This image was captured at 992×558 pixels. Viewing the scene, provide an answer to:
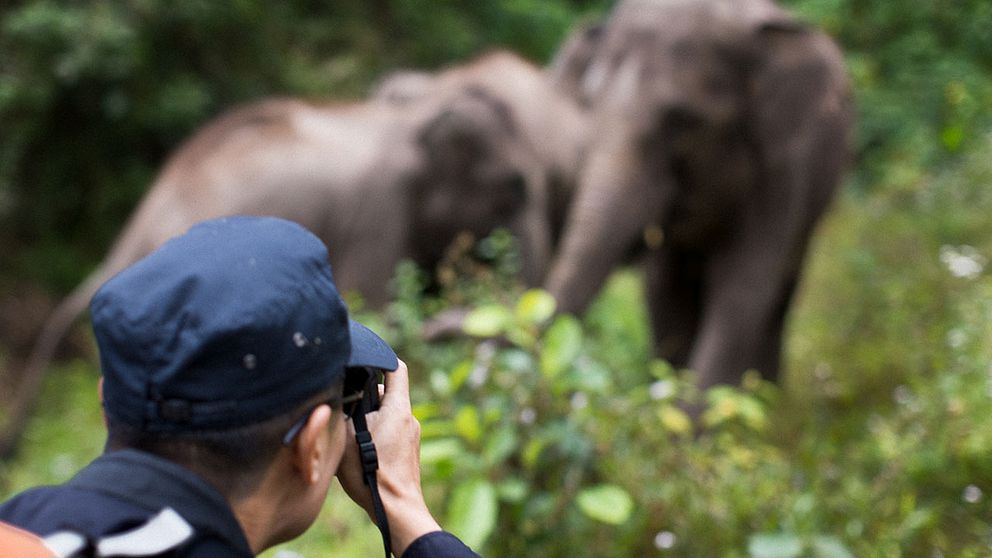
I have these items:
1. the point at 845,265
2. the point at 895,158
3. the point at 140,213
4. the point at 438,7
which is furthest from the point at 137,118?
the point at 895,158

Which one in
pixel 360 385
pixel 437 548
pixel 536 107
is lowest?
pixel 536 107

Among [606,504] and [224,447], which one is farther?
[606,504]

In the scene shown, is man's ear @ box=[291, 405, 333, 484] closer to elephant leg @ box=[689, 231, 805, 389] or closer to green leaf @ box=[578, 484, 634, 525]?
green leaf @ box=[578, 484, 634, 525]

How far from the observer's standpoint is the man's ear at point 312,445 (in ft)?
3.48

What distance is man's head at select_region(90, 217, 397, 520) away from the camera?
0.99 metres

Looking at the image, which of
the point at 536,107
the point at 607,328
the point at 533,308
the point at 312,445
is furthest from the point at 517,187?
the point at 312,445

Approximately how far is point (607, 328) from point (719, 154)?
2079 millimetres

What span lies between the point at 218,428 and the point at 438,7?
9.83 meters

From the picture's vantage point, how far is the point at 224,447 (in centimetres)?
104

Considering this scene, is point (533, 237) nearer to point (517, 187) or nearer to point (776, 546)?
point (517, 187)

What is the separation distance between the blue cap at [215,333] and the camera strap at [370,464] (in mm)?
173

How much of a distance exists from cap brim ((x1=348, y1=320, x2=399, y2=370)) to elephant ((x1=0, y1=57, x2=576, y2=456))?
3.65 m

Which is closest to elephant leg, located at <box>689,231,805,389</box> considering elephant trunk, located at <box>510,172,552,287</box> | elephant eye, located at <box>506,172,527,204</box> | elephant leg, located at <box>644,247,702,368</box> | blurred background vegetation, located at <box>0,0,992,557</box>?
blurred background vegetation, located at <box>0,0,992,557</box>

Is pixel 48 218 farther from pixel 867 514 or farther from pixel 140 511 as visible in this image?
pixel 140 511
